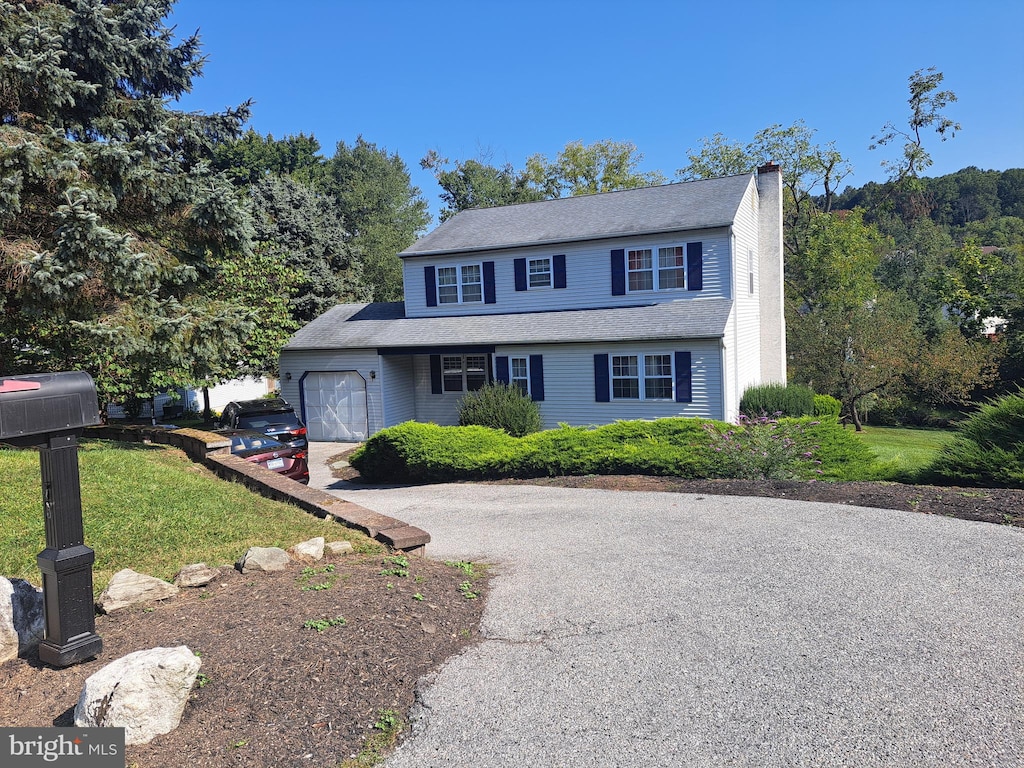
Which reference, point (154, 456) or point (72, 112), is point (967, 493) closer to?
point (154, 456)

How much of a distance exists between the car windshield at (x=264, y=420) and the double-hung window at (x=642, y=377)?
921 cm

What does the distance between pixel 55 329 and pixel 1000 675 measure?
53.4 feet

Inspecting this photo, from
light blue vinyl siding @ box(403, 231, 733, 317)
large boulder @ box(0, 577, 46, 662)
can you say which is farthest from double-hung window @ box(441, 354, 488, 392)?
large boulder @ box(0, 577, 46, 662)

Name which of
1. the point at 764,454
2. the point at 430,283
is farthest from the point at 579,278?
the point at 764,454

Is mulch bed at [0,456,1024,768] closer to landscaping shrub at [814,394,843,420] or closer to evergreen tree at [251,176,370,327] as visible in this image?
landscaping shrub at [814,394,843,420]

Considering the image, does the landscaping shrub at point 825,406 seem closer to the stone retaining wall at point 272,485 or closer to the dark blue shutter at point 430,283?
the dark blue shutter at point 430,283

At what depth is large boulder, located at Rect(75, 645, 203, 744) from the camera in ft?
12.5

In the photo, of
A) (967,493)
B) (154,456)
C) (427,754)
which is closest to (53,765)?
(427,754)

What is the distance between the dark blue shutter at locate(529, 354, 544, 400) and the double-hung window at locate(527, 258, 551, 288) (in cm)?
303

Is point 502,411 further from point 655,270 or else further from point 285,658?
point 285,658

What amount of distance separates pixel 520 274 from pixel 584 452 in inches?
397

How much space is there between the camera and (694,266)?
2064 cm

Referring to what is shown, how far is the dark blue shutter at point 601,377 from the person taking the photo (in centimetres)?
1994

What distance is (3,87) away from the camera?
1405 cm
